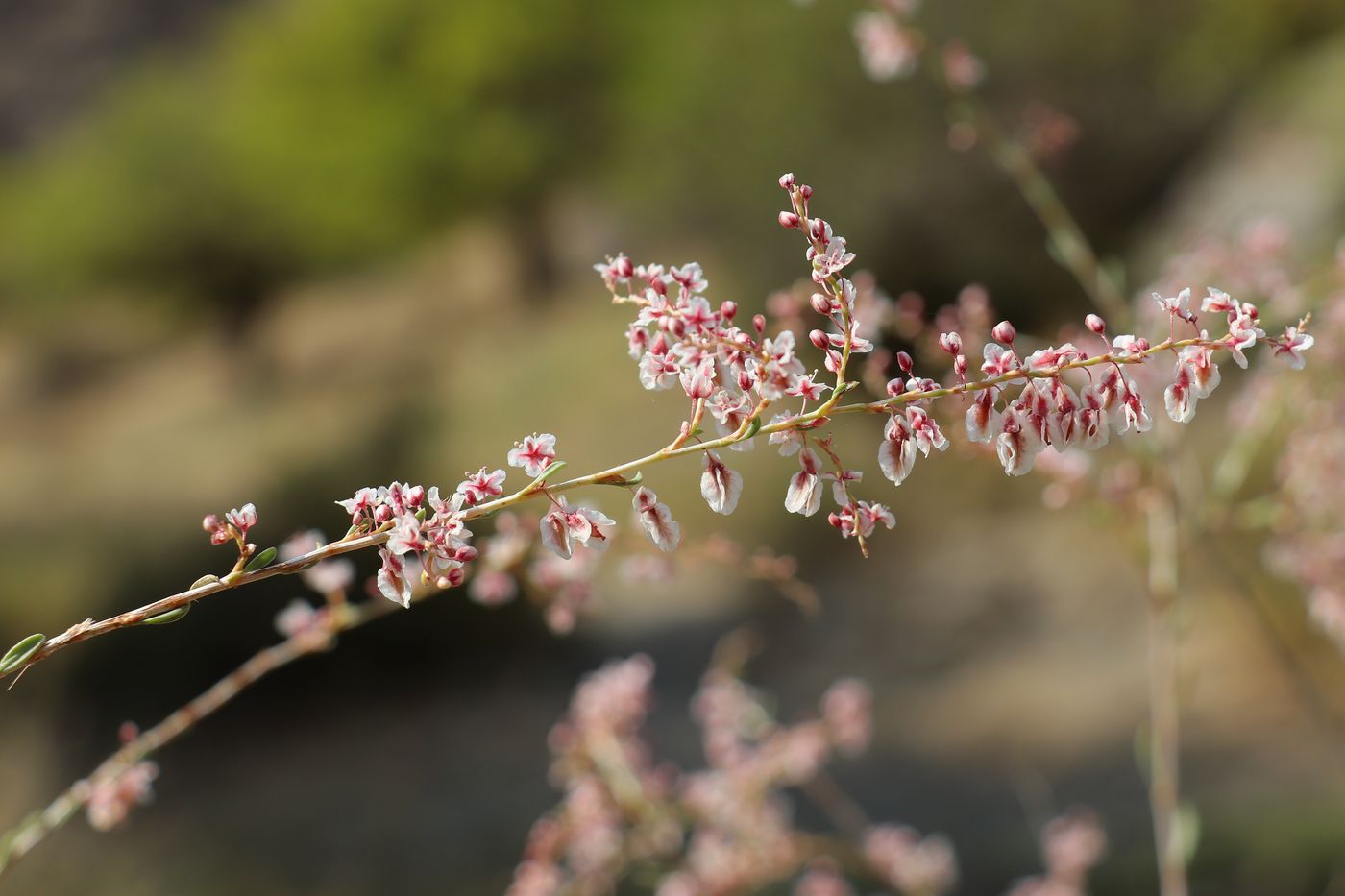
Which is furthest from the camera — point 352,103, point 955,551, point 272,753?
point 352,103

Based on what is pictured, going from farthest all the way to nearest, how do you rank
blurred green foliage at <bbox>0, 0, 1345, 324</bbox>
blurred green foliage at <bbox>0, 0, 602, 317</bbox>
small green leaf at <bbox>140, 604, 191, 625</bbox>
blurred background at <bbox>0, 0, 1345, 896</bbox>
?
blurred green foliage at <bbox>0, 0, 602, 317</bbox>, blurred green foliage at <bbox>0, 0, 1345, 324</bbox>, blurred background at <bbox>0, 0, 1345, 896</bbox>, small green leaf at <bbox>140, 604, 191, 625</bbox>

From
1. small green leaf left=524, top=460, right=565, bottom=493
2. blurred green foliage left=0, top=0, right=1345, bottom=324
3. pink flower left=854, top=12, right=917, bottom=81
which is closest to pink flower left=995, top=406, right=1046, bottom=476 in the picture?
small green leaf left=524, top=460, right=565, bottom=493

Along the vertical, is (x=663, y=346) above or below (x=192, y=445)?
below

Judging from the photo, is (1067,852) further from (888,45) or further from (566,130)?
(566,130)

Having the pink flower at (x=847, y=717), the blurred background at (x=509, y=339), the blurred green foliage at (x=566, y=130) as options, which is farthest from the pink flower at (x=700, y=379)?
the blurred green foliage at (x=566, y=130)

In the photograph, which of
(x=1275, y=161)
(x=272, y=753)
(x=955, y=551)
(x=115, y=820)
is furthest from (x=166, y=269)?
(x=115, y=820)

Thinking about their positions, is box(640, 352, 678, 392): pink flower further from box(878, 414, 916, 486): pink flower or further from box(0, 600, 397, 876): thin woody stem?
box(0, 600, 397, 876): thin woody stem

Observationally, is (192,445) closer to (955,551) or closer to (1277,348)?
(955,551)
